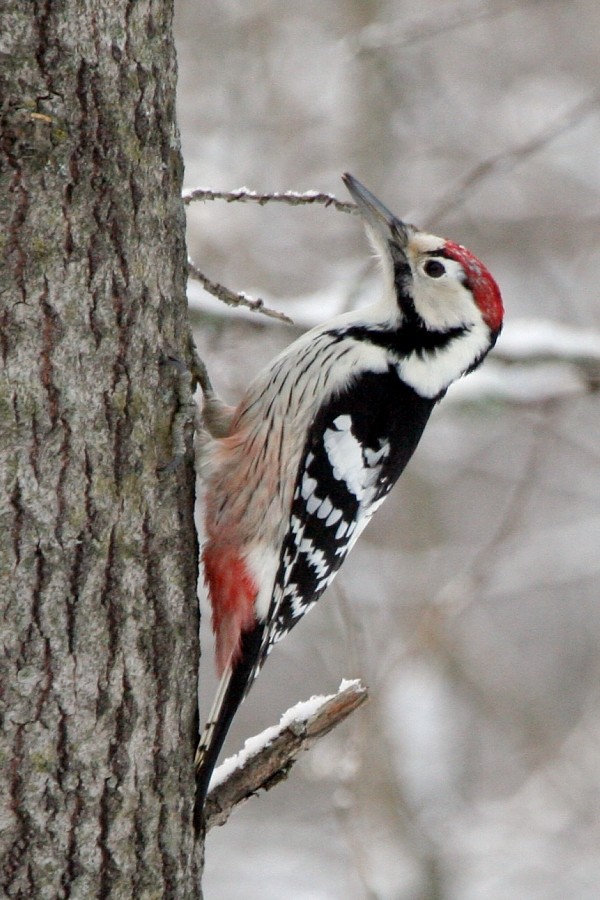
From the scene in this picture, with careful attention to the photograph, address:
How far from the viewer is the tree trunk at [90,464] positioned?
2.09 m

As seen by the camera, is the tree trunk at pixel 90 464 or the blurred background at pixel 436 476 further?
the blurred background at pixel 436 476

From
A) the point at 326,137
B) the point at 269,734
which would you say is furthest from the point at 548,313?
the point at 269,734

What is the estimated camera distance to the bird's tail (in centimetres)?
250

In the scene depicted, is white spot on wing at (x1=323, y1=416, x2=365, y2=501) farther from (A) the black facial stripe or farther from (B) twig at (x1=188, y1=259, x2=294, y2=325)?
(B) twig at (x1=188, y1=259, x2=294, y2=325)

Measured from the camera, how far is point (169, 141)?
2.37 metres

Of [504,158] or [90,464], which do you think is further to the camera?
[504,158]

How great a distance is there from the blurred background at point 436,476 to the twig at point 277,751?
168 inches

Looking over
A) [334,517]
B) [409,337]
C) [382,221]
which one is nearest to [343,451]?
[334,517]

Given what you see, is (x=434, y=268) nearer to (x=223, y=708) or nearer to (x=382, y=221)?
(x=382, y=221)

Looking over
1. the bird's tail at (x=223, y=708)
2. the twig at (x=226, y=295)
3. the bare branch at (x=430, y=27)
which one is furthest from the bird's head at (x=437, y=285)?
the bird's tail at (x=223, y=708)

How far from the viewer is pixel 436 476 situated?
10117mm

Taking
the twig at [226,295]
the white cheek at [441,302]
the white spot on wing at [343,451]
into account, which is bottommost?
the white spot on wing at [343,451]

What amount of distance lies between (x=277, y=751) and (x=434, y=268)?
1.73 meters

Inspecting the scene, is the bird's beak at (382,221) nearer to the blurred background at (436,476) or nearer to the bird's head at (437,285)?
the bird's head at (437,285)
